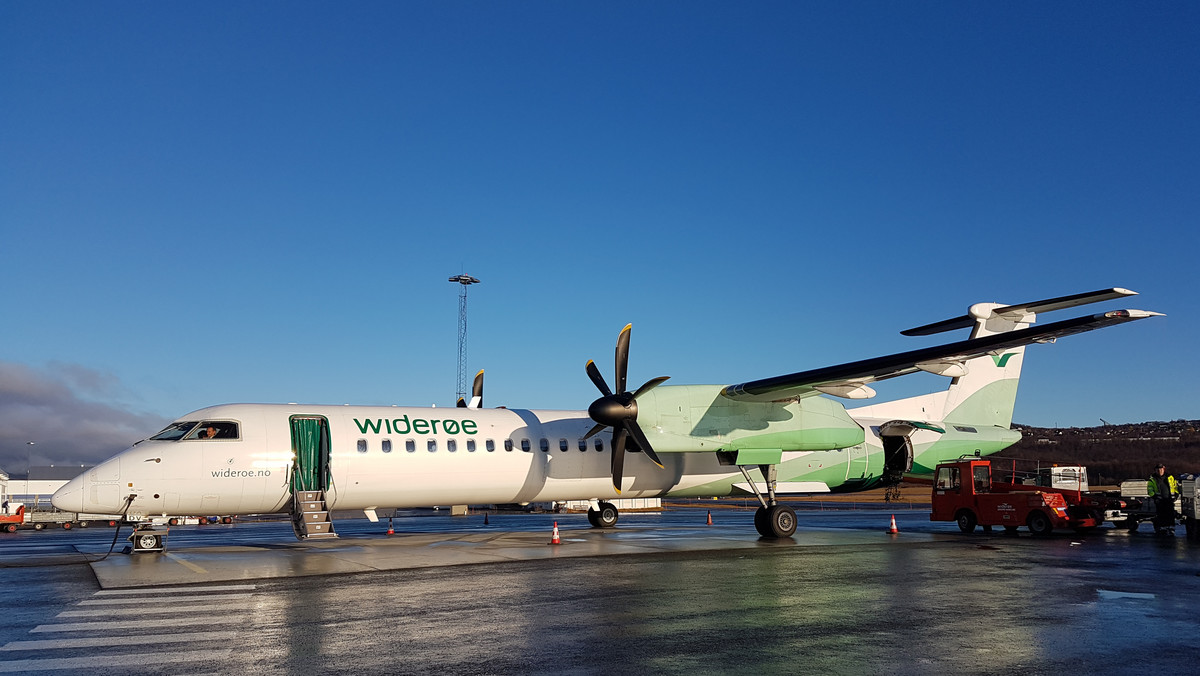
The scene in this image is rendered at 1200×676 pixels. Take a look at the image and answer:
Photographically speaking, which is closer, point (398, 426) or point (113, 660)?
point (113, 660)

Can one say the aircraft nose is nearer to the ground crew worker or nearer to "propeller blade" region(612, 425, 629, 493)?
"propeller blade" region(612, 425, 629, 493)

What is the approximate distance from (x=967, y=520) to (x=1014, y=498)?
178cm

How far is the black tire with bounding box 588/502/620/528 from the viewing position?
1068 inches

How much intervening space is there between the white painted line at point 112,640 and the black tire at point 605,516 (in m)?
18.9

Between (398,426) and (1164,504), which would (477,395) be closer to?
(398,426)

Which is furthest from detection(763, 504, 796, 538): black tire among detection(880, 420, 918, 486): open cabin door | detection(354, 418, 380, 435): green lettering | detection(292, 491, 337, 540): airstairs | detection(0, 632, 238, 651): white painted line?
detection(0, 632, 238, 651): white painted line

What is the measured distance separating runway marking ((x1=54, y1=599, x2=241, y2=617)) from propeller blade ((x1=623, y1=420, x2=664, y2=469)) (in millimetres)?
10666

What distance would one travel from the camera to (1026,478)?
25125mm

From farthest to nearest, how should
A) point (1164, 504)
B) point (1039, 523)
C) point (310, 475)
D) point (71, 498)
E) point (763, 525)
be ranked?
point (1164, 504) < point (1039, 523) < point (763, 525) < point (310, 475) < point (71, 498)

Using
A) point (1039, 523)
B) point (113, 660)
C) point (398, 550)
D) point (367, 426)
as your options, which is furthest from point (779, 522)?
point (113, 660)

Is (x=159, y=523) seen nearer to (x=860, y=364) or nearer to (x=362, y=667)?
(x=362, y=667)

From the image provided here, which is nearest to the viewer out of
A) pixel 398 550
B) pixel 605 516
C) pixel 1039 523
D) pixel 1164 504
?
pixel 398 550

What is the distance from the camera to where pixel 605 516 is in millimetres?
27250

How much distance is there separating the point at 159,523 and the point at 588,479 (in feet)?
34.6
